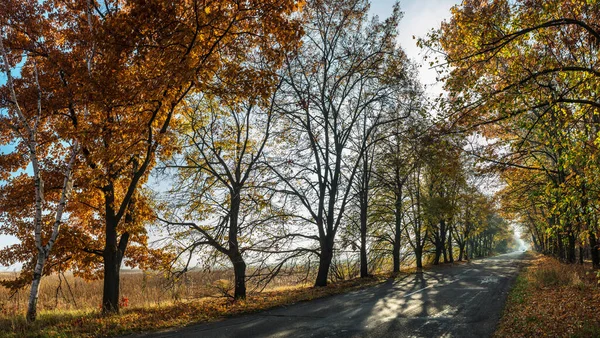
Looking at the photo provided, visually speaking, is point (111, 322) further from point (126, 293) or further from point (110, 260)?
point (126, 293)

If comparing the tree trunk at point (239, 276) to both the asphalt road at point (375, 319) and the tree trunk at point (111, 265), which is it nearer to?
the asphalt road at point (375, 319)

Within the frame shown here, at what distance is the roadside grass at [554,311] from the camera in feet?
22.6

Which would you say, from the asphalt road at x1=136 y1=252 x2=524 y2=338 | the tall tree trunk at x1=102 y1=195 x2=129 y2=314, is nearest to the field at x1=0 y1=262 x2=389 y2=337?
the tall tree trunk at x1=102 y1=195 x2=129 y2=314

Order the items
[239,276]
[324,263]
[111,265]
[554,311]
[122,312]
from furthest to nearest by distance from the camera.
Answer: [324,263], [239,276], [111,265], [122,312], [554,311]

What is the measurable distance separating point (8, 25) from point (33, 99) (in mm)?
2623

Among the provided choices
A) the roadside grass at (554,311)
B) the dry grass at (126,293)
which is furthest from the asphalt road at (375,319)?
the dry grass at (126,293)

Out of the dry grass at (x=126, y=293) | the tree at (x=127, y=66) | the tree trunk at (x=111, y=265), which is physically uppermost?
the tree at (x=127, y=66)

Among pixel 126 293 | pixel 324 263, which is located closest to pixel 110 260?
pixel 126 293

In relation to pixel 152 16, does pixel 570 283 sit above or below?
below

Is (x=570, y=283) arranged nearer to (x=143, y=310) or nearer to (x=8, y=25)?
(x=143, y=310)

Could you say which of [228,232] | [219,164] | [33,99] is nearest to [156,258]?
[228,232]

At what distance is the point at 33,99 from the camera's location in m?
12.4

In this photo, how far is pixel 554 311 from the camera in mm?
8438

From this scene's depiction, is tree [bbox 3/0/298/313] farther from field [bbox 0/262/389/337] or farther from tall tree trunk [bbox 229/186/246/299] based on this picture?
tall tree trunk [bbox 229/186/246/299]
